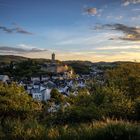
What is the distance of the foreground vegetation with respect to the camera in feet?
26.8


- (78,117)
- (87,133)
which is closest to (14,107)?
(78,117)

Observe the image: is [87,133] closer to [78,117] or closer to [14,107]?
[78,117]

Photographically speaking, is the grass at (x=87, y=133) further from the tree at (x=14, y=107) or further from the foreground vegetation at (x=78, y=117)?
the tree at (x=14, y=107)

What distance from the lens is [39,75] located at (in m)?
154

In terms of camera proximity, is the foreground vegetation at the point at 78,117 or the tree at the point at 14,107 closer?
the foreground vegetation at the point at 78,117

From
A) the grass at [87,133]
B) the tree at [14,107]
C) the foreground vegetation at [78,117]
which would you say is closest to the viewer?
the grass at [87,133]

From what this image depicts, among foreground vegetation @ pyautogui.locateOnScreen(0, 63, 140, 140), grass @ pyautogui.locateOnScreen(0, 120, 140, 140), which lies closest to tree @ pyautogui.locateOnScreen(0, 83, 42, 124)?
foreground vegetation @ pyautogui.locateOnScreen(0, 63, 140, 140)

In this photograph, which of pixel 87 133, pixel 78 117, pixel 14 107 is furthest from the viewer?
pixel 14 107

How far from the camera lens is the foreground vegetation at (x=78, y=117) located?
8172 mm

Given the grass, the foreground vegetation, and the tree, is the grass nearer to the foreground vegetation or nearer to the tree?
the foreground vegetation

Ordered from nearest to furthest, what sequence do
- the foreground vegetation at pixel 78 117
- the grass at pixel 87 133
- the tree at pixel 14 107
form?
1. the grass at pixel 87 133
2. the foreground vegetation at pixel 78 117
3. the tree at pixel 14 107

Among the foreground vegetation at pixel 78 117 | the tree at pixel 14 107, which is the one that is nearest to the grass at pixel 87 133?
the foreground vegetation at pixel 78 117

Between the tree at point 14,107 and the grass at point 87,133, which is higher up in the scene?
the grass at point 87,133

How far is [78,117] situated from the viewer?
1659cm
